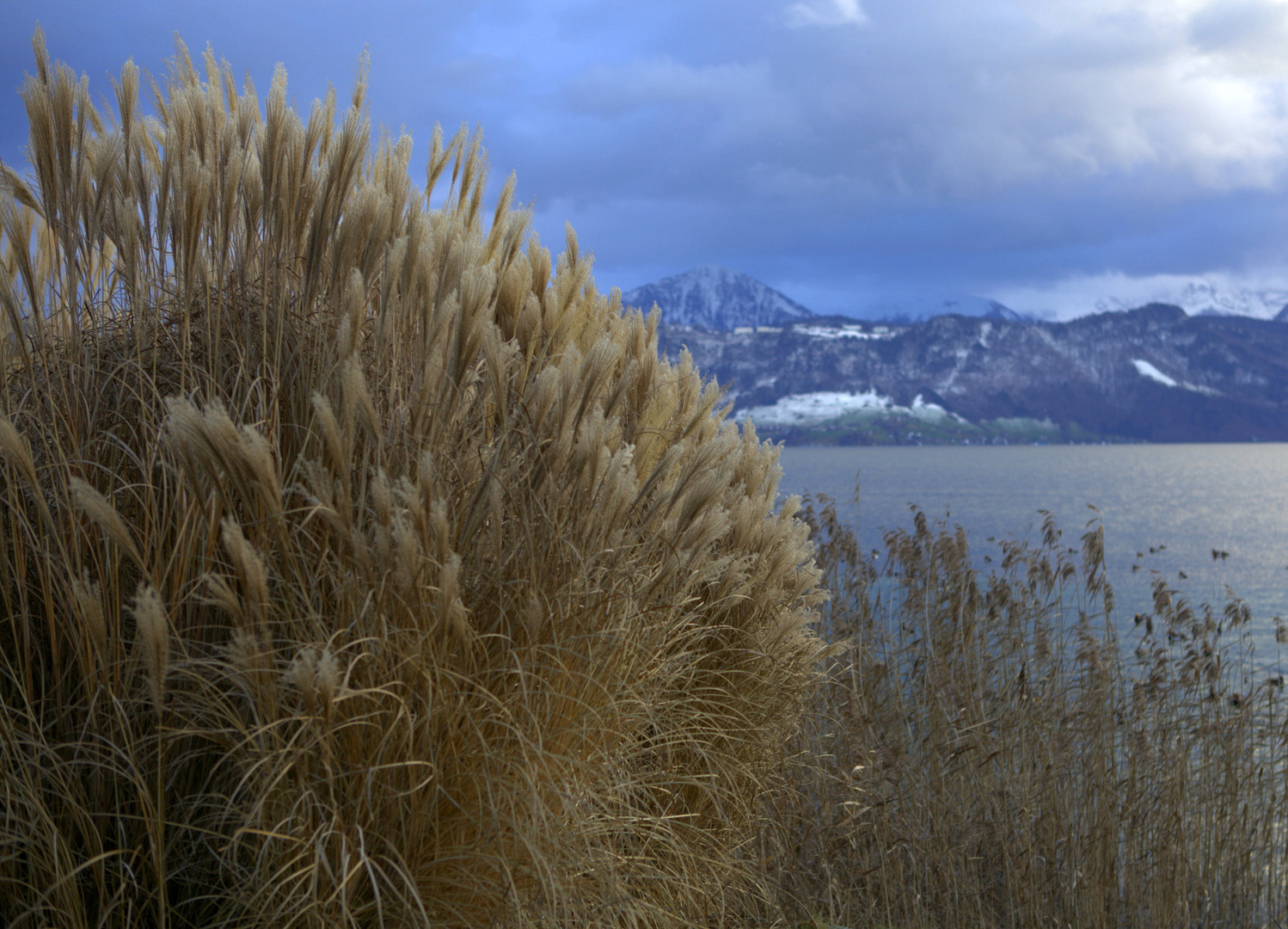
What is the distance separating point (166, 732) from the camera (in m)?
1.67

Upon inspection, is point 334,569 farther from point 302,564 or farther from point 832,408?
point 832,408

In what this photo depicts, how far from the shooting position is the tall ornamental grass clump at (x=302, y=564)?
164cm

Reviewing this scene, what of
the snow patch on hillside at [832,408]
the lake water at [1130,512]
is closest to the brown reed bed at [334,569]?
the lake water at [1130,512]

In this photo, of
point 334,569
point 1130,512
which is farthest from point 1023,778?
point 1130,512

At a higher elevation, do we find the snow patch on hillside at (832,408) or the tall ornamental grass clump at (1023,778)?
the snow patch on hillside at (832,408)

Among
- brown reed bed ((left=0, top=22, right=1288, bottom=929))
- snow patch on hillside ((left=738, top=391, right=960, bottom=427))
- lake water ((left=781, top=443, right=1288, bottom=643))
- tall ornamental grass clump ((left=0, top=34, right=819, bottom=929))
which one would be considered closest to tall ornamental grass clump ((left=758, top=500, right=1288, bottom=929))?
lake water ((left=781, top=443, right=1288, bottom=643))

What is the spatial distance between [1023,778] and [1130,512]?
4685 centimetres

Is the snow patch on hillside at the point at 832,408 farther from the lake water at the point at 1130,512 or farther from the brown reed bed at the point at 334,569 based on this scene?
the brown reed bed at the point at 334,569

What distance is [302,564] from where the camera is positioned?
1.95 meters

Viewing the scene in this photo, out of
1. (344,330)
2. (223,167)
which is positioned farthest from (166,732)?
(223,167)

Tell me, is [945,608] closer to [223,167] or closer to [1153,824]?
[1153,824]

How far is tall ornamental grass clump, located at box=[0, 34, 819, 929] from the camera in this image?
5.39 feet

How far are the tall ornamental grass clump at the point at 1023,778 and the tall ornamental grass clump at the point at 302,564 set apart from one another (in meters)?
1.90

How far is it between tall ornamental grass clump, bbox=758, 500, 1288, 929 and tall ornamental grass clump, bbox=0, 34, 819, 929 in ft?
6.22
